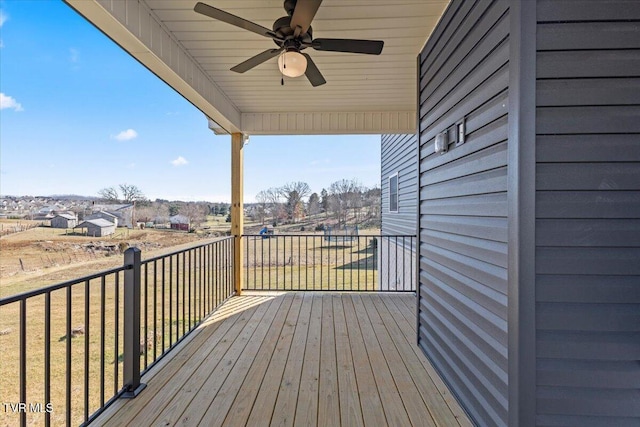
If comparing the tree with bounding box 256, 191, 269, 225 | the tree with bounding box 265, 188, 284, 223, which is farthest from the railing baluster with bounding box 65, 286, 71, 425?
the tree with bounding box 265, 188, 284, 223

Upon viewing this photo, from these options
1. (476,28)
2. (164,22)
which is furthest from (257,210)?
(476,28)

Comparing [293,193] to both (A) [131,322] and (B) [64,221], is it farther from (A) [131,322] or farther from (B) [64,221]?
(A) [131,322]

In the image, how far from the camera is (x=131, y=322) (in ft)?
6.70

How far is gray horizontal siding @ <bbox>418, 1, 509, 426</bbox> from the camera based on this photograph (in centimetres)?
146

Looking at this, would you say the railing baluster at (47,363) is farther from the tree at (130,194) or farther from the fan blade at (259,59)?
the tree at (130,194)

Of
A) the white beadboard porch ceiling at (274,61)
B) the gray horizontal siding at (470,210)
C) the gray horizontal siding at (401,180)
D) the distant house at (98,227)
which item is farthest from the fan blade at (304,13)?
the gray horizontal siding at (401,180)

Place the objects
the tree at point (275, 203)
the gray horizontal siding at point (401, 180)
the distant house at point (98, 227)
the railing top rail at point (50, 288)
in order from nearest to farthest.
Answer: the railing top rail at point (50, 288) → the distant house at point (98, 227) → the gray horizontal siding at point (401, 180) → the tree at point (275, 203)

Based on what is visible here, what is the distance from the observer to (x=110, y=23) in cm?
195

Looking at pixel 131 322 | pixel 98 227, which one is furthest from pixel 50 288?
pixel 98 227

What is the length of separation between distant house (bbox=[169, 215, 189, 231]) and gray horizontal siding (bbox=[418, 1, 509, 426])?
3707mm

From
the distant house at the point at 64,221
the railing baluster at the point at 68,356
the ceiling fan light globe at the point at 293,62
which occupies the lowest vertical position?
the railing baluster at the point at 68,356

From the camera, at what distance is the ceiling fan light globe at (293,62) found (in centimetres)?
220

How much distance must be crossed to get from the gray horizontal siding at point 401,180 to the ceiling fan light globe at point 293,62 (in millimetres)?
4010

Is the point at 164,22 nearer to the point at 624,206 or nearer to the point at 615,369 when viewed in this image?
the point at 624,206
